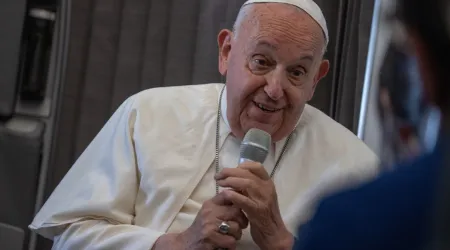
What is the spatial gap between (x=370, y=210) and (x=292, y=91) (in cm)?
102

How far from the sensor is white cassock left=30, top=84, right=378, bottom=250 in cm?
151

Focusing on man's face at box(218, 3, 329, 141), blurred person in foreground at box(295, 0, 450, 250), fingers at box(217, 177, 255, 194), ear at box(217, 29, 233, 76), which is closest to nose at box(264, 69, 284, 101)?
man's face at box(218, 3, 329, 141)

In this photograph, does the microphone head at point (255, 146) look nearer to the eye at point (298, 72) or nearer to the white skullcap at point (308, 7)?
the eye at point (298, 72)

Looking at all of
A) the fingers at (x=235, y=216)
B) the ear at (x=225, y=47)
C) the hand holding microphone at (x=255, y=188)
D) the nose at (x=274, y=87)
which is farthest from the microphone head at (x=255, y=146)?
the ear at (x=225, y=47)

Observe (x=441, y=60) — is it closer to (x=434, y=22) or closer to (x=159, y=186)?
(x=434, y=22)

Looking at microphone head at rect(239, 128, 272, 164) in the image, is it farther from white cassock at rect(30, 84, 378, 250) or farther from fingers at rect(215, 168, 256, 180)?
white cassock at rect(30, 84, 378, 250)

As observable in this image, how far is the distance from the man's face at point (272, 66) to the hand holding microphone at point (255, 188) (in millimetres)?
236

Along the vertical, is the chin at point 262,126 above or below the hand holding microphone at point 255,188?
above

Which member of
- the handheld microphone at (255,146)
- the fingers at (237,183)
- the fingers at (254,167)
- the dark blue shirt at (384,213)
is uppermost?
the dark blue shirt at (384,213)

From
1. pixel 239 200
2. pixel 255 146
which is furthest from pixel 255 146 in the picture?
pixel 239 200

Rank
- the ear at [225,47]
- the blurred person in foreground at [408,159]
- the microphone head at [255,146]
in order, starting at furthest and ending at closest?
the ear at [225,47] < the microphone head at [255,146] < the blurred person in foreground at [408,159]

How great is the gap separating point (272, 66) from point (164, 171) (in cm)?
36

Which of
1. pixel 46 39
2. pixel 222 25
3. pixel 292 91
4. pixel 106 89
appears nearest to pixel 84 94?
pixel 106 89

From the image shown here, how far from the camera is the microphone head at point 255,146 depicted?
1.28m
